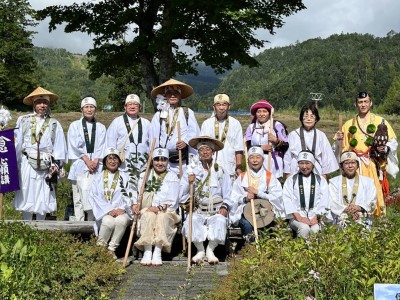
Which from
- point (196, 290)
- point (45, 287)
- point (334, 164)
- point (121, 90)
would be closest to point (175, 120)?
point (334, 164)

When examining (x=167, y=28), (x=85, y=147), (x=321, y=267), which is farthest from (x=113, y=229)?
(x=167, y=28)

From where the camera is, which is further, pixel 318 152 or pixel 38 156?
pixel 38 156

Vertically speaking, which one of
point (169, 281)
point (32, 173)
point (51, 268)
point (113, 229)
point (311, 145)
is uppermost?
point (311, 145)

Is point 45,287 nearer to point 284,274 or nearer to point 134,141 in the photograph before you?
point 284,274

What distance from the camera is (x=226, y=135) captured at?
8.61 metres

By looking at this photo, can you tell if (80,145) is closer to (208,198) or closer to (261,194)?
(208,198)

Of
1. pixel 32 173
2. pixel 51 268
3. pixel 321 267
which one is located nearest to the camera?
pixel 321 267

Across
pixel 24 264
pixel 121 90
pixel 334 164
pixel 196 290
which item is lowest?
pixel 196 290

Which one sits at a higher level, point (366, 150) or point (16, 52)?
point (16, 52)

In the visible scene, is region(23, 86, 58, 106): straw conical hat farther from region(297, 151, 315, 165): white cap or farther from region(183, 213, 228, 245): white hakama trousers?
region(297, 151, 315, 165): white cap

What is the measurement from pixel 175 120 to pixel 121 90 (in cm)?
4432

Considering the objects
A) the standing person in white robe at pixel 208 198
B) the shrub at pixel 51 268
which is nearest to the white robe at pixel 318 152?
the standing person in white robe at pixel 208 198

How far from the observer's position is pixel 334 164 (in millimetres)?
8547

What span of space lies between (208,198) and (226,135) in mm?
→ 1144
